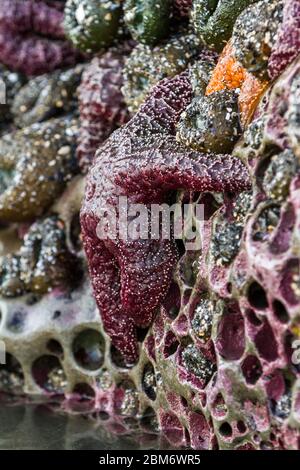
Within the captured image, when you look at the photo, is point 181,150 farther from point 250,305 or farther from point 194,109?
point 250,305

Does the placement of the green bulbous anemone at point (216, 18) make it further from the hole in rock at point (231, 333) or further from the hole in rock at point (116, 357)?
the hole in rock at point (116, 357)

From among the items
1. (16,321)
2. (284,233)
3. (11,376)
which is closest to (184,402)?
(284,233)

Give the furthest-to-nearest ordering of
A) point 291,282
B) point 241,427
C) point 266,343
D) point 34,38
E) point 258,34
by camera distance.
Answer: point 34,38 → point 258,34 → point 241,427 → point 266,343 → point 291,282

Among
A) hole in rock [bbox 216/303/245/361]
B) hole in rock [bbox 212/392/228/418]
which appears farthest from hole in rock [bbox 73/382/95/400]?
hole in rock [bbox 216/303/245/361]

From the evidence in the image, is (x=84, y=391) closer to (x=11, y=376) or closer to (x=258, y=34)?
(x=11, y=376)

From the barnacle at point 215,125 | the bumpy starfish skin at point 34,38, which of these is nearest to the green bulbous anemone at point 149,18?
the bumpy starfish skin at point 34,38

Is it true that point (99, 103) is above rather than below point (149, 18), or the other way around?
below

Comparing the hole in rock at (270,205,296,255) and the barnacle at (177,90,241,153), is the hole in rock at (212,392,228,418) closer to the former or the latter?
the hole in rock at (270,205,296,255)
